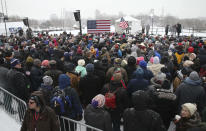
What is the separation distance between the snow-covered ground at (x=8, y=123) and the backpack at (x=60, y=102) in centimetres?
165

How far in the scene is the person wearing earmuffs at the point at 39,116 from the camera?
2.77 meters

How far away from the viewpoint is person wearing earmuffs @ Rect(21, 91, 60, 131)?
9.09ft

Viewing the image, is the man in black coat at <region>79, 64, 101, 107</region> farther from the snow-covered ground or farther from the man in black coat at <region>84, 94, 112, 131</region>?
the snow-covered ground

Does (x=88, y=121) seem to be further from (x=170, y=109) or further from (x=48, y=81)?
(x=170, y=109)

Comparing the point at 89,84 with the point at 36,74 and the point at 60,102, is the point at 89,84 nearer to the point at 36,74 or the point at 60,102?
the point at 60,102

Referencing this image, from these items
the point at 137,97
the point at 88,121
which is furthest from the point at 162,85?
the point at 88,121

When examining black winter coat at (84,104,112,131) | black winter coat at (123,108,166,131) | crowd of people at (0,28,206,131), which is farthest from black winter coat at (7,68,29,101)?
black winter coat at (123,108,166,131)

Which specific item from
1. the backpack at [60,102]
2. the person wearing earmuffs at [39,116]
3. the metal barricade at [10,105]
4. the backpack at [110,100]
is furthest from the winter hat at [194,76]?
the metal barricade at [10,105]

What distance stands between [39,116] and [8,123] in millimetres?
2372

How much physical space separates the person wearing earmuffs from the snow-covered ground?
69.5 inches

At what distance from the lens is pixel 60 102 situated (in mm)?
3439

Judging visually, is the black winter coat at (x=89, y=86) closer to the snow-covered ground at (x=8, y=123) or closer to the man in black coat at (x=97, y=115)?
the man in black coat at (x=97, y=115)

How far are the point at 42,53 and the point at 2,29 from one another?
99.3 ft

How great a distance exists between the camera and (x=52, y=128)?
116 inches
